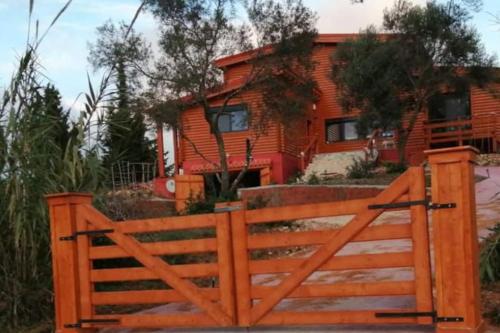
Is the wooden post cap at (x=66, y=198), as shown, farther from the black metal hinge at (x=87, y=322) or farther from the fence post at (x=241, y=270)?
the fence post at (x=241, y=270)

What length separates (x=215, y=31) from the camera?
19.7 m

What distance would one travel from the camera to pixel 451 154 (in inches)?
173

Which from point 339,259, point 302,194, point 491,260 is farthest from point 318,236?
point 302,194

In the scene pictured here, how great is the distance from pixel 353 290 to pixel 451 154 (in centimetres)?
128

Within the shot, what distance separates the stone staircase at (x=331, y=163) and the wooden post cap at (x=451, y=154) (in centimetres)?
1858

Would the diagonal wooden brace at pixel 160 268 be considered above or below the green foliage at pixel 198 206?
above

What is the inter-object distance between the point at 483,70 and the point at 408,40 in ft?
9.88

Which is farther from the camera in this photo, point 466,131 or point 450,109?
point 450,109

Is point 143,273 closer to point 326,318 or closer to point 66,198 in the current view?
point 66,198

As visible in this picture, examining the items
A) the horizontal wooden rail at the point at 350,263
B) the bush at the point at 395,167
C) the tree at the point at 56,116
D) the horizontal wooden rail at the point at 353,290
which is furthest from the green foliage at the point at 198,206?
the horizontal wooden rail at the point at 353,290

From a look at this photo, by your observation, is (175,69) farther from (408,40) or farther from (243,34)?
(408,40)

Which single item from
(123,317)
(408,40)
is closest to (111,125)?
(123,317)

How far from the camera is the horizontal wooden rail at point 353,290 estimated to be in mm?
4562

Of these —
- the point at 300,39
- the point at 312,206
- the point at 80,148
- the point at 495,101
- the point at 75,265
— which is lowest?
the point at 75,265
